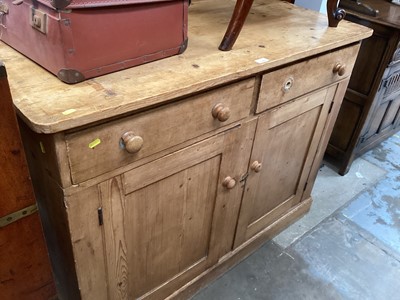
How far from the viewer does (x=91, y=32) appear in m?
0.77

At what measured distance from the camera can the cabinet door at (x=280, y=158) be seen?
1247 mm

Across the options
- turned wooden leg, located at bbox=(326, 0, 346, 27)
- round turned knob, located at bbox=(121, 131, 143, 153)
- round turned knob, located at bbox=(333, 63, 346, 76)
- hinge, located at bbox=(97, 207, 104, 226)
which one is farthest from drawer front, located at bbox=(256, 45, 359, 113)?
hinge, located at bbox=(97, 207, 104, 226)

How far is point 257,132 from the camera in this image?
1.18 m

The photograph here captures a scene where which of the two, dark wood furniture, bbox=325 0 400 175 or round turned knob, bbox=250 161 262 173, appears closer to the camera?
round turned knob, bbox=250 161 262 173

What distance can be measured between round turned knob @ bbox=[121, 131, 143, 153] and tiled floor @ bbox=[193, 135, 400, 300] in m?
0.84

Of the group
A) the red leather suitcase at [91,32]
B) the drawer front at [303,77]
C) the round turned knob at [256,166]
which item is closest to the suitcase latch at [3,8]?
the red leather suitcase at [91,32]

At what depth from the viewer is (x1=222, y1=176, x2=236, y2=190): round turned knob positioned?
3.86 feet

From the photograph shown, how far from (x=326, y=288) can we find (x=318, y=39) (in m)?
0.97

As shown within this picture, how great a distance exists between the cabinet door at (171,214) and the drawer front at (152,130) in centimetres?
5

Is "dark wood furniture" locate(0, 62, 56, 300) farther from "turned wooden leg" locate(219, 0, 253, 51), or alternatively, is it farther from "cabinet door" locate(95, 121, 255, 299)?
"turned wooden leg" locate(219, 0, 253, 51)

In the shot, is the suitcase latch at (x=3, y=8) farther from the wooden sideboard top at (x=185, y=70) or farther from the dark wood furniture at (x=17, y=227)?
the dark wood furniture at (x=17, y=227)

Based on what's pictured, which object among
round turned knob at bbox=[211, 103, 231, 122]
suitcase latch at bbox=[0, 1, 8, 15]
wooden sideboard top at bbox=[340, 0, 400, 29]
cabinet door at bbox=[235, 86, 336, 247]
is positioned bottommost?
cabinet door at bbox=[235, 86, 336, 247]

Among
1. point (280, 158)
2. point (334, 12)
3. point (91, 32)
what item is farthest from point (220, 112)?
point (334, 12)

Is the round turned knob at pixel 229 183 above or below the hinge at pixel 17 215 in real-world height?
below
